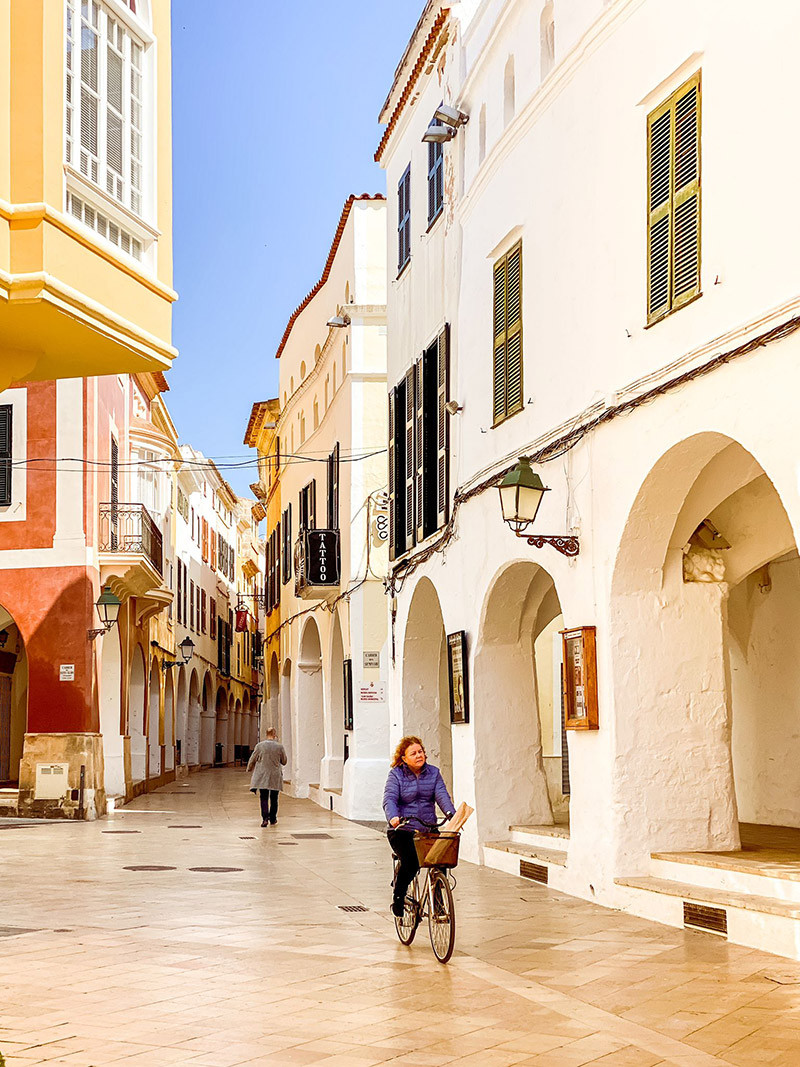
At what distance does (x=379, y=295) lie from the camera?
83.4ft

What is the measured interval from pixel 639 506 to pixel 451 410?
586 cm

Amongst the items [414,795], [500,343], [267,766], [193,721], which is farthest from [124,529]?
[193,721]

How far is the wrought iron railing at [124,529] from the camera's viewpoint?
1015 inches

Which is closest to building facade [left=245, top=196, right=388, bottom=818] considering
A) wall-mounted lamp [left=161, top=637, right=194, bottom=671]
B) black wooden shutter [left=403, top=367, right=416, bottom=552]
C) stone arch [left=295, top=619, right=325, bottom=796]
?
stone arch [left=295, top=619, right=325, bottom=796]

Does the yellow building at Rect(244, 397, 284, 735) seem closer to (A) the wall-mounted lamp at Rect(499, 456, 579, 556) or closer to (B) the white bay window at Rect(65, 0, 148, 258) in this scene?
(A) the wall-mounted lamp at Rect(499, 456, 579, 556)

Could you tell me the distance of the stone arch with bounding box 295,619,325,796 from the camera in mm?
31391

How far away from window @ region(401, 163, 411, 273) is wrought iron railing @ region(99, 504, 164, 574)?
299 inches

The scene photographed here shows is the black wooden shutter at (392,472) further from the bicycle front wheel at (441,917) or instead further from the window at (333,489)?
the bicycle front wheel at (441,917)

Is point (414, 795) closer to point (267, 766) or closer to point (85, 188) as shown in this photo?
point (85, 188)

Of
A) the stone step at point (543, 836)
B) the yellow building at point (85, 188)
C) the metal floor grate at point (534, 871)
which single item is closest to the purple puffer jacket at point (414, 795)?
the stone step at point (543, 836)

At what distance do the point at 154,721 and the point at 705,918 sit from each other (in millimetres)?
28328

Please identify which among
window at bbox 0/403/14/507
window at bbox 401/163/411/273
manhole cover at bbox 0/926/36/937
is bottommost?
manhole cover at bbox 0/926/36/937

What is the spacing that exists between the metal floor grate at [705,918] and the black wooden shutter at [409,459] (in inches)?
383

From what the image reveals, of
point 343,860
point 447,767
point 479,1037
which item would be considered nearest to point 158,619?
point 447,767
